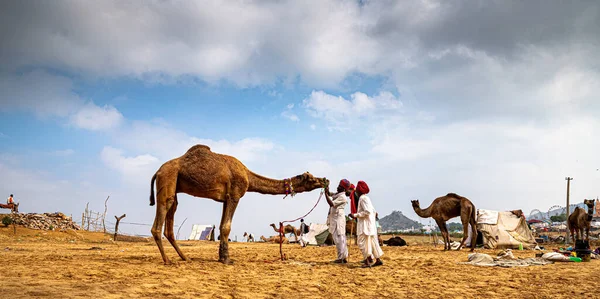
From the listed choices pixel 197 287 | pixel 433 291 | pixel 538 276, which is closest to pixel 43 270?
pixel 197 287

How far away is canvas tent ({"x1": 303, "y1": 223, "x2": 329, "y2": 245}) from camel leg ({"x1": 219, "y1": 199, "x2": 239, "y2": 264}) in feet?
44.2

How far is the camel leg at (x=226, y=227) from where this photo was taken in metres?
11.3

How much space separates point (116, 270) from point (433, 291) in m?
6.42

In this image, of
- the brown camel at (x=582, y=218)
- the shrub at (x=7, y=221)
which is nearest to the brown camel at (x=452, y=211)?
the brown camel at (x=582, y=218)

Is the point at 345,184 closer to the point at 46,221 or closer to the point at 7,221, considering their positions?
the point at 7,221

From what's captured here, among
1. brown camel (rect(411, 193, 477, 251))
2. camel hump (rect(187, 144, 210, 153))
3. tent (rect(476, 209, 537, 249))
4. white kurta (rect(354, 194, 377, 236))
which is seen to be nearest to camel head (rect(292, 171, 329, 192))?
white kurta (rect(354, 194, 377, 236))

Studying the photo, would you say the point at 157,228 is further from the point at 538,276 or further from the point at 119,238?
the point at 119,238

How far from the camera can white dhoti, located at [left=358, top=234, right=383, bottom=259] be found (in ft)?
36.7

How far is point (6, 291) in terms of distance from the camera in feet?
19.9

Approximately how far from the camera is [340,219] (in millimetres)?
12211

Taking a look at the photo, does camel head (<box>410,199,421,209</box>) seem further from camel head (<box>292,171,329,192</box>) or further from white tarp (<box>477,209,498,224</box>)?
camel head (<box>292,171,329,192</box>)

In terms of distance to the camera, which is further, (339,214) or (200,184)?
(339,214)

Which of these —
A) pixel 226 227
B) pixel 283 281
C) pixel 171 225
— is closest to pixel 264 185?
pixel 226 227

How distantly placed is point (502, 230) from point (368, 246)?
1492 centimetres
